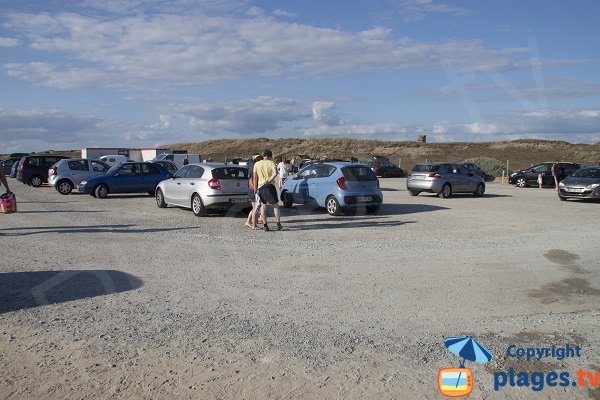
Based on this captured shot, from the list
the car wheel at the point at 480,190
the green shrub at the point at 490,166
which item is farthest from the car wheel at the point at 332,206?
the green shrub at the point at 490,166

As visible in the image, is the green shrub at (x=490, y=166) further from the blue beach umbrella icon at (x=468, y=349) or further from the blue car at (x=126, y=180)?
the blue beach umbrella icon at (x=468, y=349)

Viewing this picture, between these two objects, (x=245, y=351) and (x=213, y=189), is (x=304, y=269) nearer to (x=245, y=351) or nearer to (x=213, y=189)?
(x=245, y=351)

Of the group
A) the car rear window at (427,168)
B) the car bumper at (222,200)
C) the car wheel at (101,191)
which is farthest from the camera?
the car rear window at (427,168)

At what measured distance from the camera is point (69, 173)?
23.8 m

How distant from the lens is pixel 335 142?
93.8 metres

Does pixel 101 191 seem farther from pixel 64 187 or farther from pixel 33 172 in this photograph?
pixel 33 172

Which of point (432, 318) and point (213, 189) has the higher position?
point (213, 189)

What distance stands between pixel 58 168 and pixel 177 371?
21489 mm

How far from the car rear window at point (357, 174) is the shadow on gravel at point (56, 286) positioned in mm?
8927

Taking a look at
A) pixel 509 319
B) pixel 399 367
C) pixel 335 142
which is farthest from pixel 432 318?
pixel 335 142

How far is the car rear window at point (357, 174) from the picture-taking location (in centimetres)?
1599

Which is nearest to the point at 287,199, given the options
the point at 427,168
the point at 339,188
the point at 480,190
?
the point at 339,188

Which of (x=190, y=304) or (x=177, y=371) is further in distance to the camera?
(x=190, y=304)

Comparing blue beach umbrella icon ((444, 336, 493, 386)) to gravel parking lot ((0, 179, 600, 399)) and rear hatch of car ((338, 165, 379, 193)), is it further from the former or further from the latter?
rear hatch of car ((338, 165, 379, 193))
